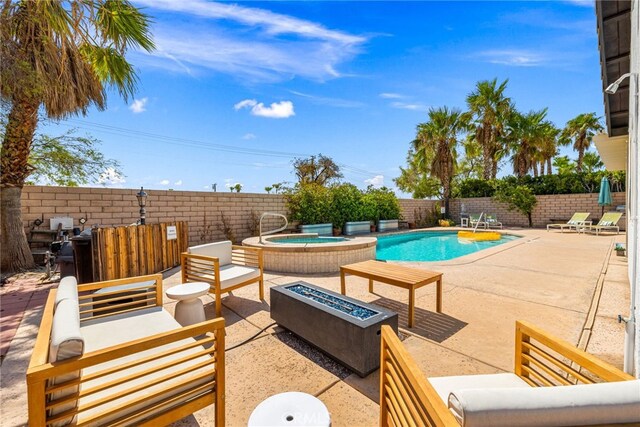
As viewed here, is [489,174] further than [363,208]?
Yes

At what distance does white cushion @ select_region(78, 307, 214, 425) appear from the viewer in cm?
136

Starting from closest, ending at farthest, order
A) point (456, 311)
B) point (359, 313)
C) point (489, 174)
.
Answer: point (359, 313), point (456, 311), point (489, 174)

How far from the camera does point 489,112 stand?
15555mm

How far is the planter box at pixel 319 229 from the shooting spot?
1066 cm

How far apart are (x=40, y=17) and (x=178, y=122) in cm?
955

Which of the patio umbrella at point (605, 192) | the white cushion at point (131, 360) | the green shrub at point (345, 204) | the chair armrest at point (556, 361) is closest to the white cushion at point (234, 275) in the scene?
the white cushion at point (131, 360)

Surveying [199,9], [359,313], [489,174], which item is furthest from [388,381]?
[489,174]

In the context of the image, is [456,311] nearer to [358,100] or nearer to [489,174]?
[358,100]

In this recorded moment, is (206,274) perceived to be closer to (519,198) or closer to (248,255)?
(248,255)

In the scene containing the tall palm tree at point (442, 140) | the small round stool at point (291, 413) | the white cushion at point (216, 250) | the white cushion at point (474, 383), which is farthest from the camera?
the tall palm tree at point (442, 140)

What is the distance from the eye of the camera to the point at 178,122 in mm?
13867

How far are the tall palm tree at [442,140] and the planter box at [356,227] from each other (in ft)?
24.6

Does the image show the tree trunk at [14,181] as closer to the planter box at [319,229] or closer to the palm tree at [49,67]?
the palm tree at [49,67]

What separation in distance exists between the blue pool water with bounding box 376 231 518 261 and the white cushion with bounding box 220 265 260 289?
495cm
